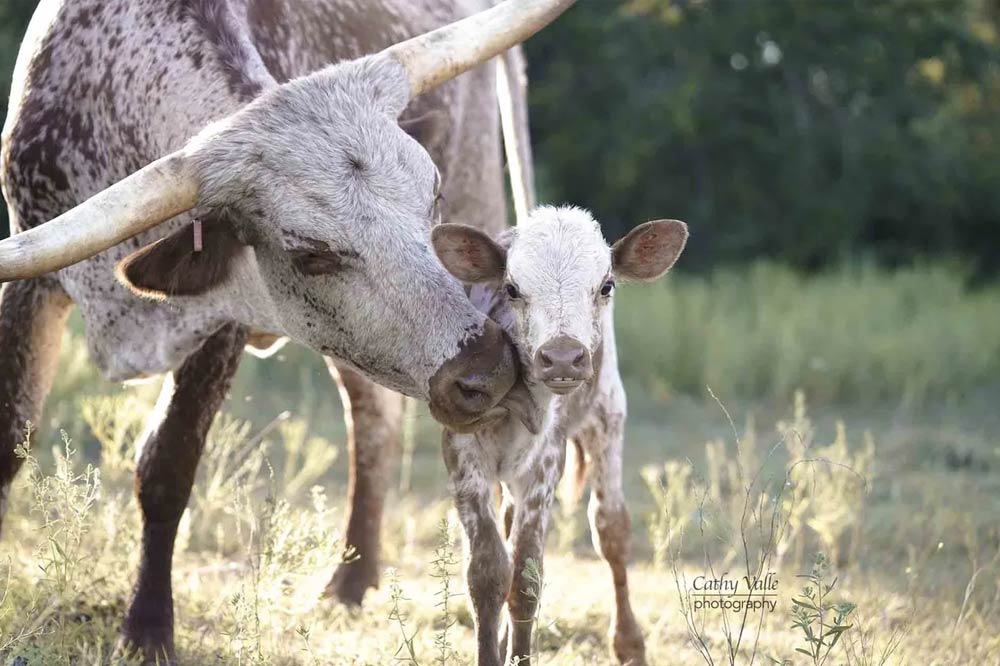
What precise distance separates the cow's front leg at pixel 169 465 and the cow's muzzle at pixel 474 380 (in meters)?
0.94

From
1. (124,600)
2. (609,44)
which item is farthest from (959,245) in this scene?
(124,600)

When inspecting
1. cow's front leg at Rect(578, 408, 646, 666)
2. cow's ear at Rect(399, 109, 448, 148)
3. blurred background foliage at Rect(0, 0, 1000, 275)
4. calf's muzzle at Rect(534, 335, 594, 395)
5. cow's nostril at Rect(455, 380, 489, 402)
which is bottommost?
cow's front leg at Rect(578, 408, 646, 666)

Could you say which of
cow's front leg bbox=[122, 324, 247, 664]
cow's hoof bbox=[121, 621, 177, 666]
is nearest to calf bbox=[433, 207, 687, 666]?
cow's front leg bbox=[122, 324, 247, 664]

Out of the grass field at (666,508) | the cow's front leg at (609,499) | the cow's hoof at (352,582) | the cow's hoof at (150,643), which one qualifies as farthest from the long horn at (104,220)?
the cow's hoof at (352,582)

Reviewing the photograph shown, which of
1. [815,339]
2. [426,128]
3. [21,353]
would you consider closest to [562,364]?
[426,128]

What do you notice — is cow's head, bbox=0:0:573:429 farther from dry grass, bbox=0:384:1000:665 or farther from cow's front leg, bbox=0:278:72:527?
cow's front leg, bbox=0:278:72:527

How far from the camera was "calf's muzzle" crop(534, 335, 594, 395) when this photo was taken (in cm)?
336

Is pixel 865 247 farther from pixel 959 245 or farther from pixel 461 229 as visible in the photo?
pixel 461 229

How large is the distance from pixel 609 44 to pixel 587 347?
11484 mm

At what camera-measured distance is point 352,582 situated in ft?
17.6

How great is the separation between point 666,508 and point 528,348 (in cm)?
54

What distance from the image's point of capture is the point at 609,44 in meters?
14.6

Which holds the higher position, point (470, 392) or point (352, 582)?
point (470, 392)

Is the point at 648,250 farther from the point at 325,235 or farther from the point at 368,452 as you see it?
the point at 368,452
